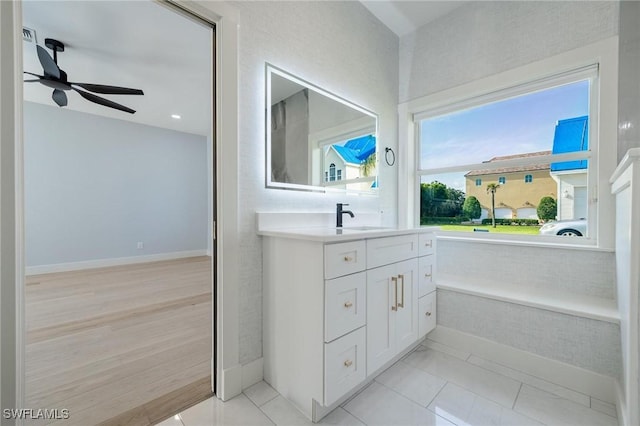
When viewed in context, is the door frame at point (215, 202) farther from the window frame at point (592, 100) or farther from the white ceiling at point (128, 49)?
the window frame at point (592, 100)

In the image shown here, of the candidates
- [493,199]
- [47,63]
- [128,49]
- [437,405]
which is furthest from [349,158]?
[47,63]

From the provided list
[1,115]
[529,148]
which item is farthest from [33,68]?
[529,148]

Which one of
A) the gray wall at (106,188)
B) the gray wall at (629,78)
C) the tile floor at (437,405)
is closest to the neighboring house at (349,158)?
the tile floor at (437,405)

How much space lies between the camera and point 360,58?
7.57 ft

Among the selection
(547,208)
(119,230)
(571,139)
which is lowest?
(119,230)

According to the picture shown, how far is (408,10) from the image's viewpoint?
2.39 metres

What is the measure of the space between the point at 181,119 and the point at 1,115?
450 centimetres

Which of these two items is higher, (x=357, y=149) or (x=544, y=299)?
(x=357, y=149)

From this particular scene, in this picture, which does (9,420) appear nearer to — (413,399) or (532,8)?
(413,399)

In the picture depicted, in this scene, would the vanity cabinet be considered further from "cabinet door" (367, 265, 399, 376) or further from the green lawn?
the green lawn

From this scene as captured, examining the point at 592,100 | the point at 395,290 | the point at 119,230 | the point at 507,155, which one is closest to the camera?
the point at 395,290

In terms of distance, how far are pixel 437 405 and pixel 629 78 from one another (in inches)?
93.2

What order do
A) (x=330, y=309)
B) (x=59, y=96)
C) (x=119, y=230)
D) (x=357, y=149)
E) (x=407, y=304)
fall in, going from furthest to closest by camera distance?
(x=119, y=230), (x=59, y=96), (x=357, y=149), (x=407, y=304), (x=330, y=309)

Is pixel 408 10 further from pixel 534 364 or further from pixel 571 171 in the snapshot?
pixel 534 364
